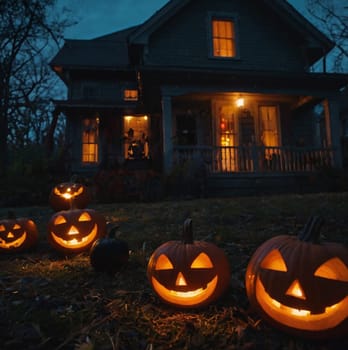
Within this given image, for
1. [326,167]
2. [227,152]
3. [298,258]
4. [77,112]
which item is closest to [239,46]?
[227,152]

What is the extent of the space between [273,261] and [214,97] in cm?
1001

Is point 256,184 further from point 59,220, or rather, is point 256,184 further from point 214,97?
point 59,220

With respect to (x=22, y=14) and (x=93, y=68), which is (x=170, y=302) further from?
(x=22, y=14)

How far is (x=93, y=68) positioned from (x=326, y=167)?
10165 mm

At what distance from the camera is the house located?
967 cm

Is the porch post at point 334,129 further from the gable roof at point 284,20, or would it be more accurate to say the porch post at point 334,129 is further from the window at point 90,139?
the window at point 90,139

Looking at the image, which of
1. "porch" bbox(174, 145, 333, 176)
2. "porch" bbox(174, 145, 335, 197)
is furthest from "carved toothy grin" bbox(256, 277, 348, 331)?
"porch" bbox(174, 145, 333, 176)

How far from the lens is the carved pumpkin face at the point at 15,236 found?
3.15 meters

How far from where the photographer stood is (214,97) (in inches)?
431

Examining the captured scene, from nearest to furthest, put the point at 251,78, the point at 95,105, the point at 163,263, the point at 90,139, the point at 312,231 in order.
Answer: the point at 312,231
the point at 163,263
the point at 251,78
the point at 95,105
the point at 90,139

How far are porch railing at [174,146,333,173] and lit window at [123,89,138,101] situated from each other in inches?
196

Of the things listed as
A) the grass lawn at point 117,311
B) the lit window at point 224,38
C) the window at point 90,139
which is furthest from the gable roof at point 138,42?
the grass lawn at point 117,311

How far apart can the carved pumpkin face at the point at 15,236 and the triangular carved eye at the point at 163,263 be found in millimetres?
2077

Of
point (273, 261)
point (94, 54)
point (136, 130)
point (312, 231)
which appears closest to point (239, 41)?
point (136, 130)
